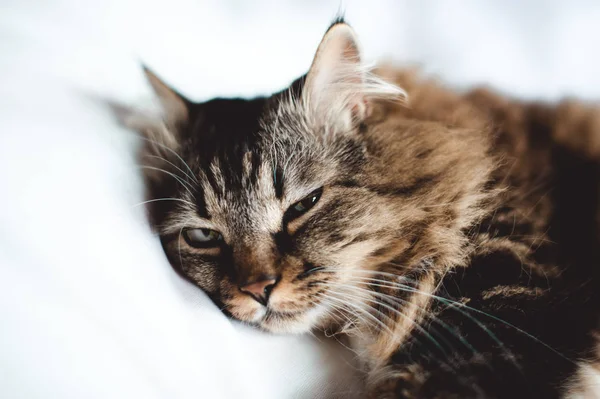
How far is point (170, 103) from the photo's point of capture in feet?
4.01

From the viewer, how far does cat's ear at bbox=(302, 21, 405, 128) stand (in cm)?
105

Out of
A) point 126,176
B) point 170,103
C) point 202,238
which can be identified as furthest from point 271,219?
point 170,103

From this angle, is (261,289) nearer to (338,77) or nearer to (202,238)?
(202,238)

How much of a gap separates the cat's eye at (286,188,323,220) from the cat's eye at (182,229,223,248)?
7.1 inches

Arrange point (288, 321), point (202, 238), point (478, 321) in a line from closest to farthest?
point (478, 321) < point (288, 321) < point (202, 238)

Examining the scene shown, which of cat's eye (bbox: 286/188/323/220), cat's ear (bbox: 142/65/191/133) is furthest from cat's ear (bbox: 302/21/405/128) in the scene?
cat's ear (bbox: 142/65/191/133)

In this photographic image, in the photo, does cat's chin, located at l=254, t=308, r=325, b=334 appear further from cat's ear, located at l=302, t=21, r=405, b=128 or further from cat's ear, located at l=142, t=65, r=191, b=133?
cat's ear, located at l=142, t=65, r=191, b=133

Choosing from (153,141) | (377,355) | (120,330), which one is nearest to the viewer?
(120,330)

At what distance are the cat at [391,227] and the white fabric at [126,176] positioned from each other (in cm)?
11

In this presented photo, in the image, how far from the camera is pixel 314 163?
1078 millimetres

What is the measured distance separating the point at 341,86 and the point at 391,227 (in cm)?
36

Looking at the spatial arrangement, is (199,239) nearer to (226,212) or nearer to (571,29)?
(226,212)

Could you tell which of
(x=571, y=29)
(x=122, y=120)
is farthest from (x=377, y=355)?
(x=571, y=29)

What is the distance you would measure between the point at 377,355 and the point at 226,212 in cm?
47
